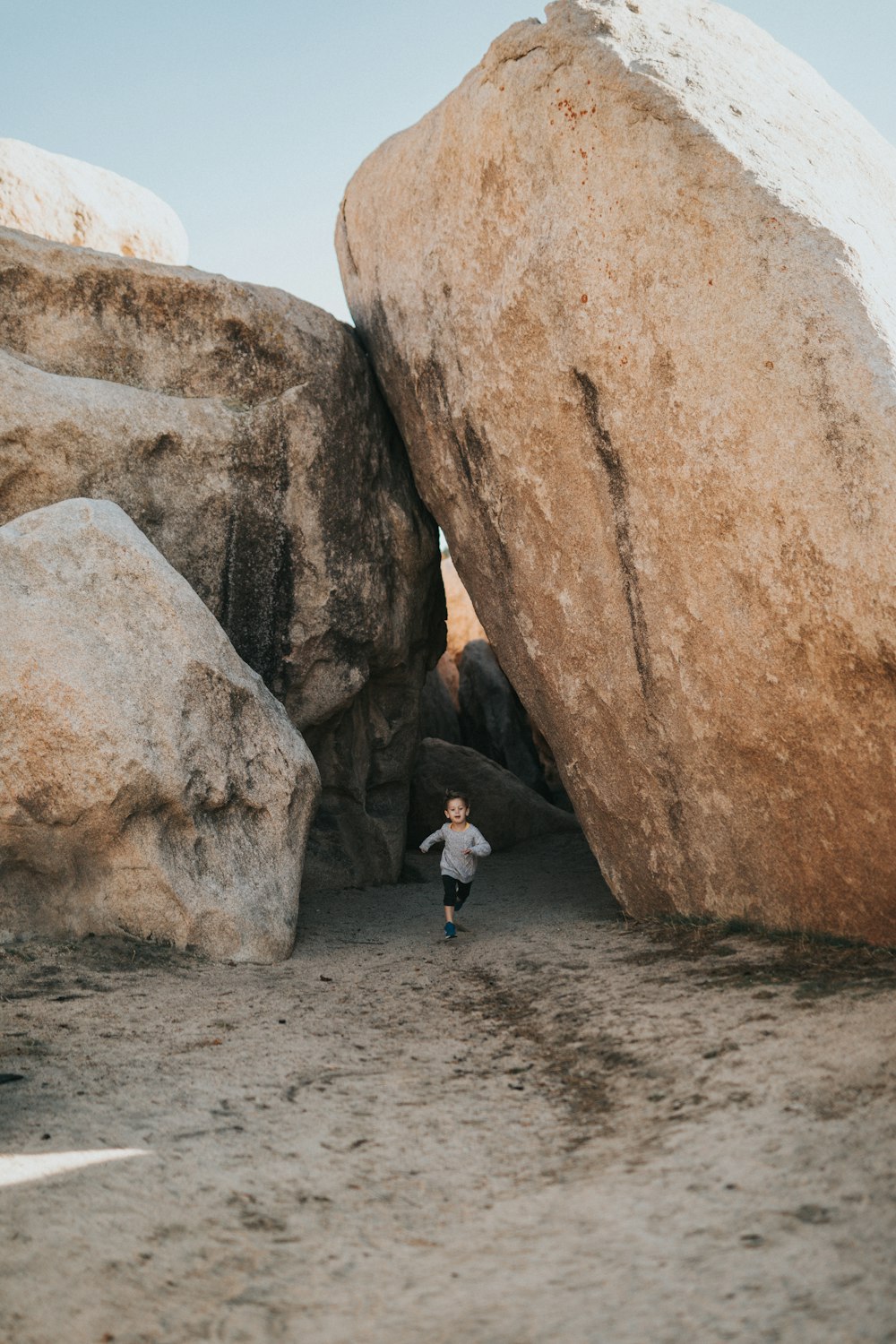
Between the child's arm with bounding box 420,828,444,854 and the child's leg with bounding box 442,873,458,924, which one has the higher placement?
the child's arm with bounding box 420,828,444,854

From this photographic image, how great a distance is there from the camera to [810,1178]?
279cm

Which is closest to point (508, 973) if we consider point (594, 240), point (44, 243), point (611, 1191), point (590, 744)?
point (590, 744)

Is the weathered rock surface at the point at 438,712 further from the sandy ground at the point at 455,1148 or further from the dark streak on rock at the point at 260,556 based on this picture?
the sandy ground at the point at 455,1148

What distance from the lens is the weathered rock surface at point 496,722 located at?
45.1ft

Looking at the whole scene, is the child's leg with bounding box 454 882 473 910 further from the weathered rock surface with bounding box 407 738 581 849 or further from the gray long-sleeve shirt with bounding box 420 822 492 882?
the weathered rock surface with bounding box 407 738 581 849

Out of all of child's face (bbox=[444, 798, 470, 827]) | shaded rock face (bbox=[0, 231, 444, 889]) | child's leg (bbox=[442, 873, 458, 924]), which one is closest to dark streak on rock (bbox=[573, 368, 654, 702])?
child's face (bbox=[444, 798, 470, 827])

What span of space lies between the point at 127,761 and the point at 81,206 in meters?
7.34

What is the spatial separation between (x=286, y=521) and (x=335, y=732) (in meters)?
1.69

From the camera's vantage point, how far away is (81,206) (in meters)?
10.7

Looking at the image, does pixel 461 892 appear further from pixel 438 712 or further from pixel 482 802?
pixel 438 712

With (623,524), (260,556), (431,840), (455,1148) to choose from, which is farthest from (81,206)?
(455,1148)

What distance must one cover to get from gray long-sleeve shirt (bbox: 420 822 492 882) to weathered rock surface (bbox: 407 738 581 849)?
12.3 ft

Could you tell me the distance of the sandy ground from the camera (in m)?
2.40

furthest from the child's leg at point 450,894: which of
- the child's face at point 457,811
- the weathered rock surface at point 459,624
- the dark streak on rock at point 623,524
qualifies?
the weathered rock surface at point 459,624
